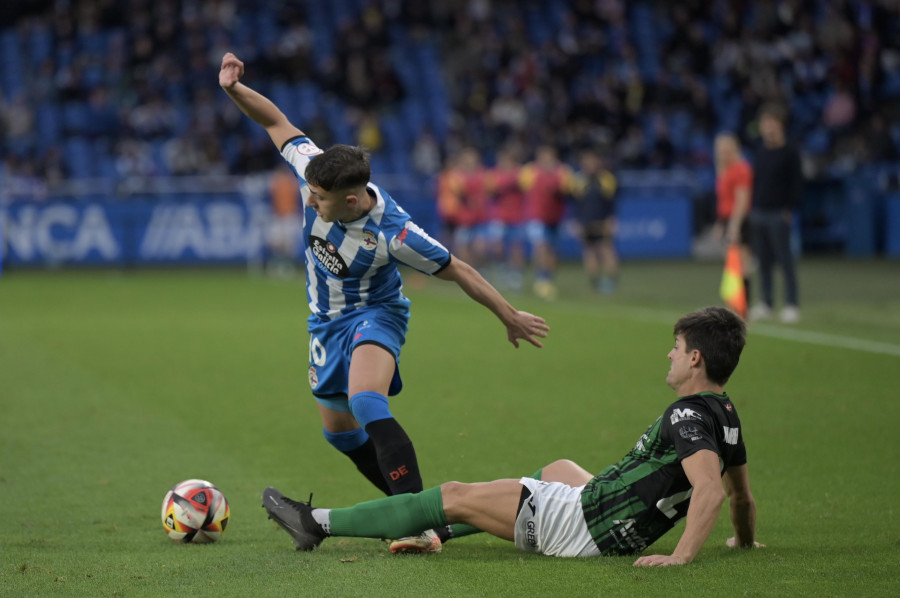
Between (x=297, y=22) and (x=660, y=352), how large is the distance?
21161 millimetres

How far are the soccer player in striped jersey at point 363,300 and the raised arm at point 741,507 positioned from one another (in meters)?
1.02

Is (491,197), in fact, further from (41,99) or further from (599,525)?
(599,525)

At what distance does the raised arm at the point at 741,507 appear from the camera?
15.5 feet

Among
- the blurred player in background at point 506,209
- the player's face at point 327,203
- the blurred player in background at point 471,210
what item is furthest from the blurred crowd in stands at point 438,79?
the player's face at point 327,203

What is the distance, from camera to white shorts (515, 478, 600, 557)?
477 cm

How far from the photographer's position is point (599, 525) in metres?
4.72

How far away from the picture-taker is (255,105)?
19.0 ft

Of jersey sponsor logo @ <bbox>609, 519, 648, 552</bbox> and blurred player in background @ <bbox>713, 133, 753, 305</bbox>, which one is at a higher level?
blurred player in background @ <bbox>713, 133, 753, 305</bbox>

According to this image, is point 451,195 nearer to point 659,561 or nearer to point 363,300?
point 363,300

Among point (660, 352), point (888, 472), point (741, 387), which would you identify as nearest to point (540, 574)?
point (888, 472)

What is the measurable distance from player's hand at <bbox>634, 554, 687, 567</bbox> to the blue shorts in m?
1.38

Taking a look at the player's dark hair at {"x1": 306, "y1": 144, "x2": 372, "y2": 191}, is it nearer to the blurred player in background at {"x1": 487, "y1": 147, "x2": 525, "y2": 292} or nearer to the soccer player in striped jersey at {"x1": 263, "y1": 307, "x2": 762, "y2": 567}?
the soccer player in striped jersey at {"x1": 263, "y1": 307, "x2": 762, "y2": 567}

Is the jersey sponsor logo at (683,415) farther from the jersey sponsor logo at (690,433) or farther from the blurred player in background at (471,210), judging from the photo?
the blurred player in background at (471,210)

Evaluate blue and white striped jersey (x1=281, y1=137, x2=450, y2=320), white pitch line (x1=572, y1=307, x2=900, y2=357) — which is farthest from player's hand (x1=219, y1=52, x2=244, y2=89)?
white pitch line (x1=572, y1=307, x2=900, y2=357)
